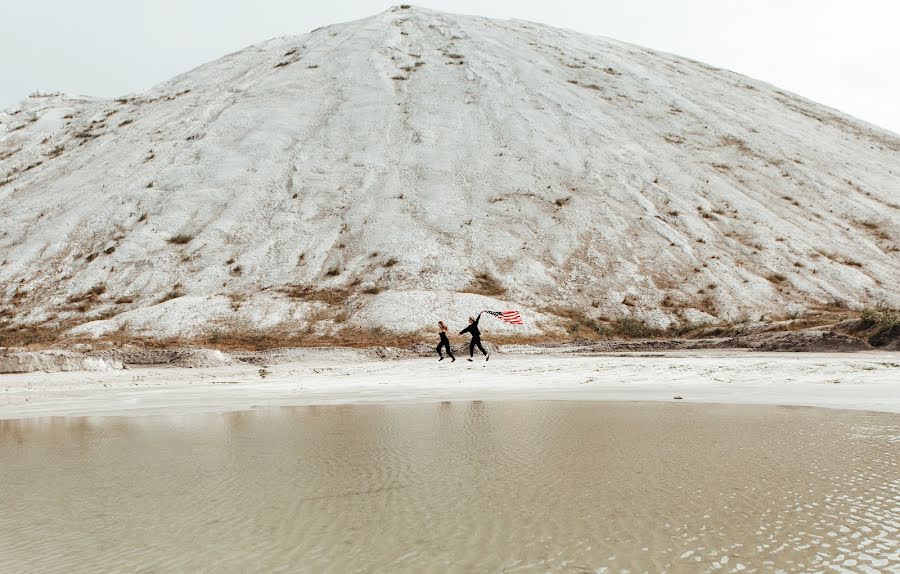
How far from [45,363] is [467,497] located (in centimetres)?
2168

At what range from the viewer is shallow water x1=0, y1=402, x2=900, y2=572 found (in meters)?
4.65

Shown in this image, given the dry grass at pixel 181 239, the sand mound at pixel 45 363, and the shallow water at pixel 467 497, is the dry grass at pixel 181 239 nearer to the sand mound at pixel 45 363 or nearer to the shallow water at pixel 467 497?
the sand mound at pixel 45 363

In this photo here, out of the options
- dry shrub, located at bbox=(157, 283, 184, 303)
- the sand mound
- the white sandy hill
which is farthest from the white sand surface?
dry shrub, located at bbox=(157, 283, 184, 303)

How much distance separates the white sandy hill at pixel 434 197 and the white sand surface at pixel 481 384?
1263 cm

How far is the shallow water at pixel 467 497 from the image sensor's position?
4.65m

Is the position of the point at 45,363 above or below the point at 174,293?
below

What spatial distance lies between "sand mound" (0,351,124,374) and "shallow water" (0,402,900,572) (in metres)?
13.6

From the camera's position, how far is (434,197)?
47.6 m

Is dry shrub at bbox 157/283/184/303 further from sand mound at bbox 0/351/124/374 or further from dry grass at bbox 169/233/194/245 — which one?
sand mound at bbox 0/351/124/374

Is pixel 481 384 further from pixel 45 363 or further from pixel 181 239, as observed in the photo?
pixel 181 239

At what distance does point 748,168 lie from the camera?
53812 mm

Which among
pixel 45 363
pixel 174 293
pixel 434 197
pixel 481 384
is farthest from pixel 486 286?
pixel 45 363

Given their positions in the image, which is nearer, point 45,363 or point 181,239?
point 45,363

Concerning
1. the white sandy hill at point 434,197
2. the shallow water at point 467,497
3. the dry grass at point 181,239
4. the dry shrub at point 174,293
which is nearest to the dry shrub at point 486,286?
the white sandy hill at point 434,197
